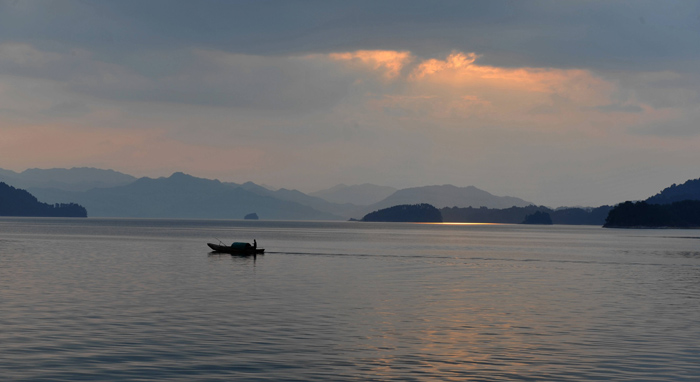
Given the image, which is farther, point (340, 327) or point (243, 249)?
point (243, 249)

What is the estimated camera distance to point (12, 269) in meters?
89.1

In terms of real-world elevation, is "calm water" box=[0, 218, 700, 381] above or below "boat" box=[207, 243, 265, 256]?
below

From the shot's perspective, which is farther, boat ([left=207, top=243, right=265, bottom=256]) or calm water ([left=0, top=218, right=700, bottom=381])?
boat ([left=207, top=243, right=265, bottom=256])

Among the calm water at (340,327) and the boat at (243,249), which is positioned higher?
the boat at (243,249)

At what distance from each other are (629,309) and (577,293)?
43.3 ft

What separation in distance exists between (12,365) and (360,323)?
22.3 metres

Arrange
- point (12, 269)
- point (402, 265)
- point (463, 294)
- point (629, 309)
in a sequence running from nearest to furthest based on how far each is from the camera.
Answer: point (629, 309) → point (463, 294) → point (12, 269) → point (402, 265)

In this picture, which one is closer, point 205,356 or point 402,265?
point 205,356

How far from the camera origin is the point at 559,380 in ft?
104

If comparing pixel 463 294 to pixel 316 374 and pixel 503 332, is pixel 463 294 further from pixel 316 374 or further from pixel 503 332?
pixel 316 374

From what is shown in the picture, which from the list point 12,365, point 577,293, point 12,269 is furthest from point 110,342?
point 12,269

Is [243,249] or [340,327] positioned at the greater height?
[243,249]

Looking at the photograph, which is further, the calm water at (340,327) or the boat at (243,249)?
the boat at (243,249)

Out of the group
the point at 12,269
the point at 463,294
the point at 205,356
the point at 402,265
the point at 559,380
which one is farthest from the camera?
the point at 402,265
